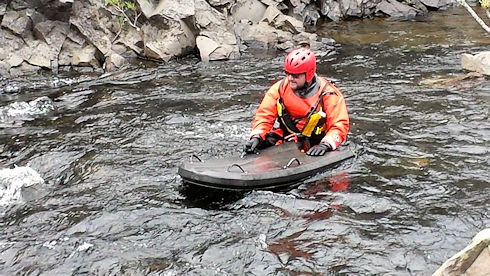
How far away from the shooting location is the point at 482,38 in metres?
14.4

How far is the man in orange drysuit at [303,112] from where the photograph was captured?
665 cm

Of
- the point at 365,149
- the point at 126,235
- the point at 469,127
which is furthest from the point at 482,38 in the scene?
the point at 126,235

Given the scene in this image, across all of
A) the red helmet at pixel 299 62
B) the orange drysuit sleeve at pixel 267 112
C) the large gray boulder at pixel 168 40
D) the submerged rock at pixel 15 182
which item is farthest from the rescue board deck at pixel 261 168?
the large gray boulder at pixel 168 40

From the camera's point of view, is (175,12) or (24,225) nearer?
(24,225)

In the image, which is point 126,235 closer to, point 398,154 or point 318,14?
point 398,154

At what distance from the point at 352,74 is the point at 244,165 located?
6.10 m

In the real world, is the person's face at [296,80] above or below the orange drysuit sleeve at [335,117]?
above

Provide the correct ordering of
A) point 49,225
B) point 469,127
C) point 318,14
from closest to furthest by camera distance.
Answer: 1. point 49,225
2. point 469,127
3. point 318,14

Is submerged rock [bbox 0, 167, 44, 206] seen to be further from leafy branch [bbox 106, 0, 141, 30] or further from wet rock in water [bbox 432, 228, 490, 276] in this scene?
leafy branch [bbox 106, 0, 141, 30]

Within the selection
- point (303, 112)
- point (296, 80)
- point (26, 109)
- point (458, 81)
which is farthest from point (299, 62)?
point (26, 109)

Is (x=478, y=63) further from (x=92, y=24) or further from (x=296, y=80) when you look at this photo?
(x=92, y=24)

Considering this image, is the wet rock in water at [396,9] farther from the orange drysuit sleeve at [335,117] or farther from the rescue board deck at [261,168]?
the rescue board deck at [261,168]

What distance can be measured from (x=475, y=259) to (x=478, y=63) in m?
8.16

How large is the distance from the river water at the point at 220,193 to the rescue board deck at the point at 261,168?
169 mm
